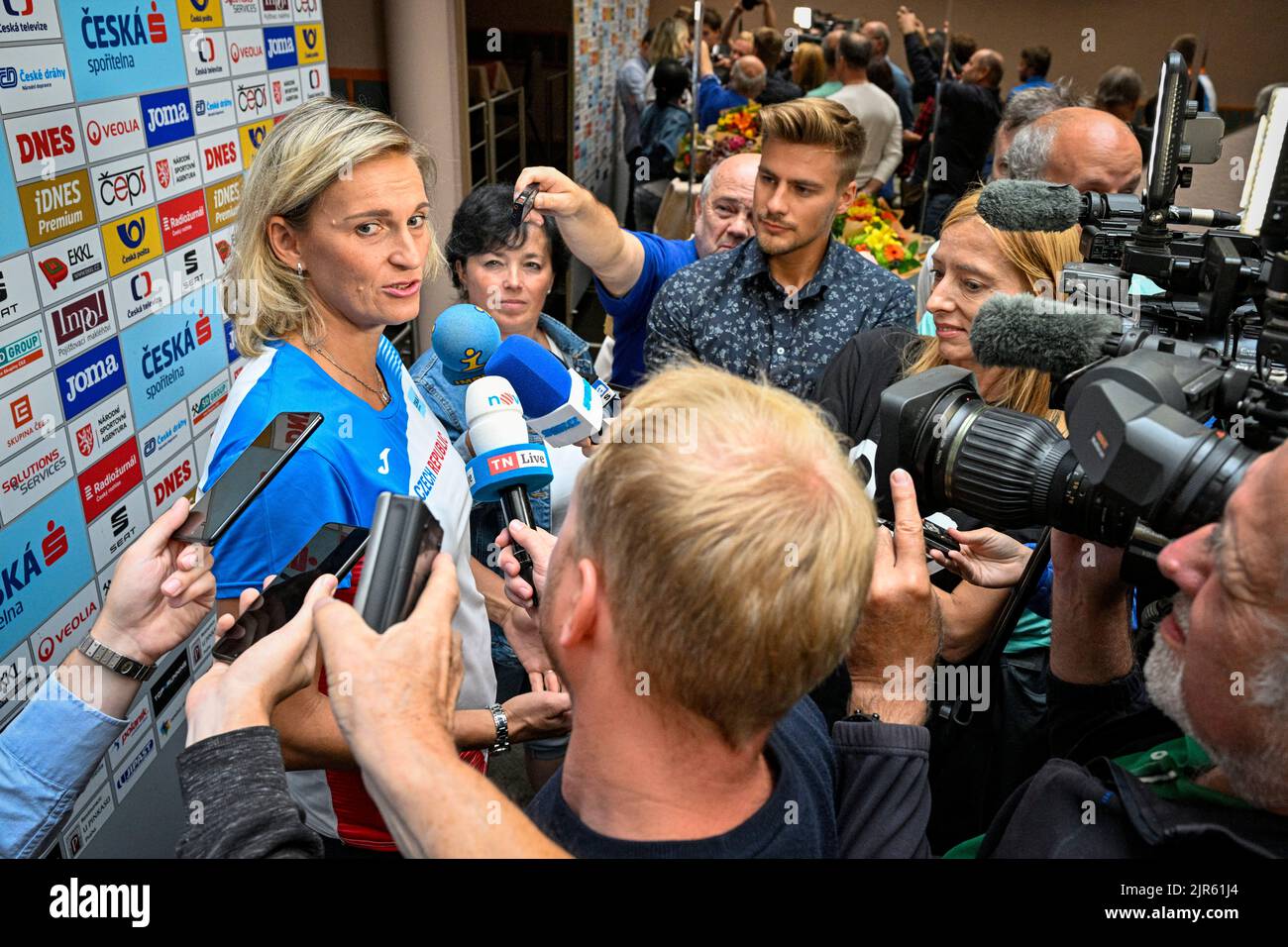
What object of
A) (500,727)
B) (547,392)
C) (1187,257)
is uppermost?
(1187,257)

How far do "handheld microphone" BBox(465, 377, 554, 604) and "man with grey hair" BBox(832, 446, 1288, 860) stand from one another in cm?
61

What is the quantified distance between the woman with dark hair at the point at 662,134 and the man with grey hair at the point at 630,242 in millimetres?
3177

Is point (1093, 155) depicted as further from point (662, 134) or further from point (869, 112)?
point (662, 134)

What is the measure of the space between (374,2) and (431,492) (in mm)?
2920

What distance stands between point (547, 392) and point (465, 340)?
0.94 feet

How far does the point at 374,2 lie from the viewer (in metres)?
3.83

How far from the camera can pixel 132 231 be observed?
7.04 ft

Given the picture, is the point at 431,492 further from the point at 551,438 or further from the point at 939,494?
the point at 939,494

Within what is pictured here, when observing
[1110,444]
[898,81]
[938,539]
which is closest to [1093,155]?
[938,539]

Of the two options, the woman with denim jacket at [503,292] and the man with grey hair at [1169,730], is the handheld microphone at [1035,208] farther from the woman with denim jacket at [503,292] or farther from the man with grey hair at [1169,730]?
the woman with denim jacket at [503,292]

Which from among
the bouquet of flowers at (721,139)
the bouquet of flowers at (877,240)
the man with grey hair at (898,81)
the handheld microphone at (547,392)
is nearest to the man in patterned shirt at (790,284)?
the handheld microphone at (547,392)

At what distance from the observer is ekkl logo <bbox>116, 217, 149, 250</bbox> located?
211 centimetres

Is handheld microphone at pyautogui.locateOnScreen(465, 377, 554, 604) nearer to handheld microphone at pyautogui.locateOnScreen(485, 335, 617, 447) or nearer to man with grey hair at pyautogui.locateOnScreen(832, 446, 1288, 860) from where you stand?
handheld microphone at pyautogui.locateOnScreen(485, 335, 617, 447)

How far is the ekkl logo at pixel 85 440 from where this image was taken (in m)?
2.01
